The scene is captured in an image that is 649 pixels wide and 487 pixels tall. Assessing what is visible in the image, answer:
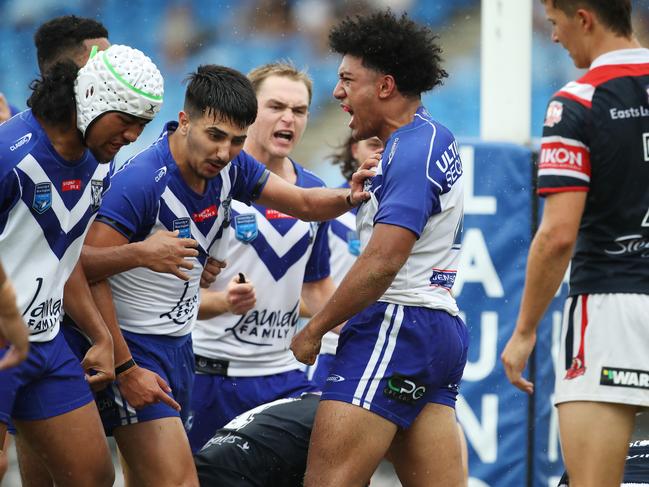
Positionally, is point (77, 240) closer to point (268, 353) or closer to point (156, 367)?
point (156, 367)

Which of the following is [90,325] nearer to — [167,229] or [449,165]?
[167,229]

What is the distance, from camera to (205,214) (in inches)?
201

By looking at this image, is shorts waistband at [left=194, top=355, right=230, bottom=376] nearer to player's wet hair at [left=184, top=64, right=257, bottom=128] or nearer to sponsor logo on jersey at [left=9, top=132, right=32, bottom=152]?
player's wet hair at [left=184, top=64, right=257, bottom=128]

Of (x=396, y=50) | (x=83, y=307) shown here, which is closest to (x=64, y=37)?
(x=83, y=307)

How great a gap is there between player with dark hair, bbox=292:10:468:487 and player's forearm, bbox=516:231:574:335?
0.59 m

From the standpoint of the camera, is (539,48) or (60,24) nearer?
(60,24)

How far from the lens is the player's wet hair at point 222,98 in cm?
495

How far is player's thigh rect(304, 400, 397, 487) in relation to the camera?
4.55 metres

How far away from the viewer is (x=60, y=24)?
595cm

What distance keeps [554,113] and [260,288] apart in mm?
2507

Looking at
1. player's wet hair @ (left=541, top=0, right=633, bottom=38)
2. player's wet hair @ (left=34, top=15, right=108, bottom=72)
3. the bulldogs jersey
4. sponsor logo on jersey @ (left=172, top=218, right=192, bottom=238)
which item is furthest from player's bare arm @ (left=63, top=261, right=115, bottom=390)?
player's wet hair @ (left=541, top=0, right=633, bottom=38)

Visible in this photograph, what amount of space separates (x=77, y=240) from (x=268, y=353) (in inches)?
72.7

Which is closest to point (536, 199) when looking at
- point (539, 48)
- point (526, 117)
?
point (526, 117)

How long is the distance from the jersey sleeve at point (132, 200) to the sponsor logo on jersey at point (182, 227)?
11 cm
